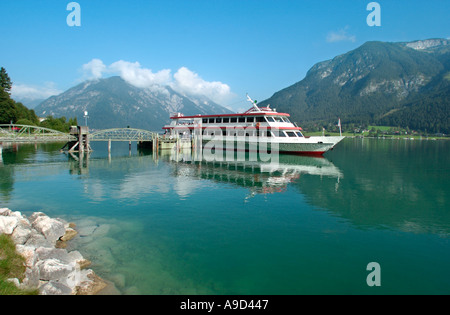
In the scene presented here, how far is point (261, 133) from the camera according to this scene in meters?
48.9

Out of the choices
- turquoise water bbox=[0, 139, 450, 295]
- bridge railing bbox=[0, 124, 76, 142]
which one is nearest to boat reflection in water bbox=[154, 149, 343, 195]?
turquoise water bbox=[0, 139, 450, 295]

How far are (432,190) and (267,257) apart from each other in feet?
66.0

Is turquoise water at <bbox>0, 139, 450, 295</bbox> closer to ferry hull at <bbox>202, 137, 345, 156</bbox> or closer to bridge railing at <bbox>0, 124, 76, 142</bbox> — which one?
ferry hull at <bbox>202, 137, 345, 156</bbox>

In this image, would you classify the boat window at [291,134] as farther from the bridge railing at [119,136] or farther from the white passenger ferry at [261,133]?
the bridge railing at [119,136]

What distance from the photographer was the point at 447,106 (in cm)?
17275

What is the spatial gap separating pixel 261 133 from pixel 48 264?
4286cm

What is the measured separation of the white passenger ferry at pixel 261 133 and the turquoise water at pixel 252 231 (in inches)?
763

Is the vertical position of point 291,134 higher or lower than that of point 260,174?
higher

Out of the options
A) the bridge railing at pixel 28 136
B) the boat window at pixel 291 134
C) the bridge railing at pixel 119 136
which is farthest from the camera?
the bridge railing at pixel 119 136

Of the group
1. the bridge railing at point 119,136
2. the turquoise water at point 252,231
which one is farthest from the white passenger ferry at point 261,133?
the turquoise water at point 252,231

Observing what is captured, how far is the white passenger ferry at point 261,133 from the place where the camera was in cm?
4538

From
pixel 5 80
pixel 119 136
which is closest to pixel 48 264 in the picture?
pixel 119 136

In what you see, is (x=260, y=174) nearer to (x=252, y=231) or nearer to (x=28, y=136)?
(x=252, y=231)

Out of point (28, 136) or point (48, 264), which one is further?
point (28, 136)
